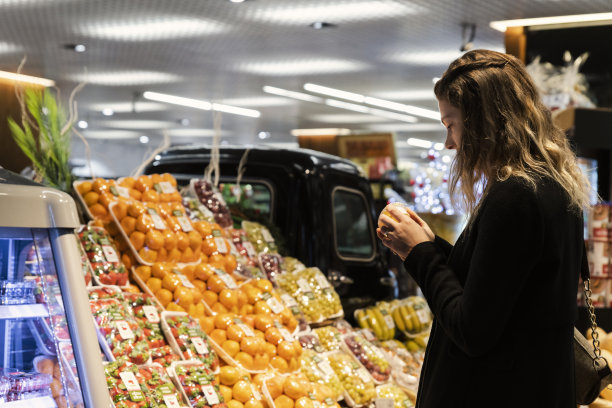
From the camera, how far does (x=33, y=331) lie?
176cm

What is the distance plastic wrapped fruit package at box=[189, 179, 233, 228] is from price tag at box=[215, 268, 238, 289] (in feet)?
1.70

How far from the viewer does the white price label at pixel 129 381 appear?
92.3 inches

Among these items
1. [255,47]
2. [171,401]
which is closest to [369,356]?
[171,401]

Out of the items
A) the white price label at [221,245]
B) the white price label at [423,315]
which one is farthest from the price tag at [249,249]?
the white price label at [423,315]

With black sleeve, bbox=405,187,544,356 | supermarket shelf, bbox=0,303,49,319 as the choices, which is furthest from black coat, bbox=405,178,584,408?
supermarket shelf, bbox=0,303,49,319

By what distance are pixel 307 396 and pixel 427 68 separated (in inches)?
293

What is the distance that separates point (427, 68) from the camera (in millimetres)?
9719

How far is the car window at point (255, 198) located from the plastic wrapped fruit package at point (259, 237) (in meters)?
0.19

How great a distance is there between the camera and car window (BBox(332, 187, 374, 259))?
14.4 ft

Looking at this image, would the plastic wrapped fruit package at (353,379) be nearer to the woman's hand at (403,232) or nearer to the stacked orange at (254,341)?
the stacked orange at (254,341)

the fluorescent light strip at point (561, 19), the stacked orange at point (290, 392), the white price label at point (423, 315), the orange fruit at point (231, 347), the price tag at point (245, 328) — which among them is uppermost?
the fluorescent light strip at point (561, 19)

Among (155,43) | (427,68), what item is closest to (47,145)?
(155,43)

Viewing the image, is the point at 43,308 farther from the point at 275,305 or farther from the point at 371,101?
the point at 371,101

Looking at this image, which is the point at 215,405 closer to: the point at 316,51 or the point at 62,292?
the point at 62,292
